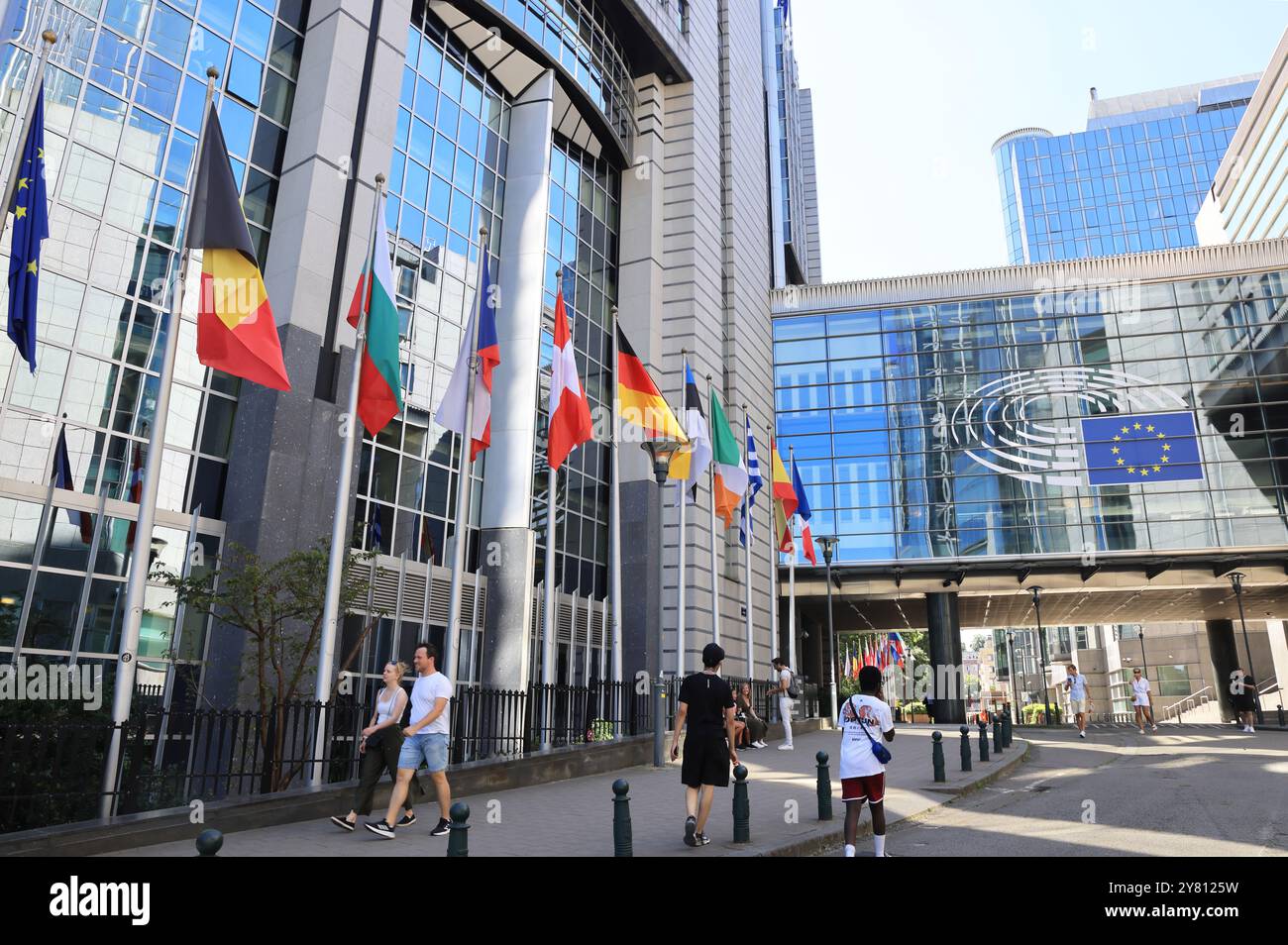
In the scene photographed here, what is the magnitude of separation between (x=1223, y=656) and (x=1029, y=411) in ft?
64.5

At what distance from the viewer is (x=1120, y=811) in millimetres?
11344

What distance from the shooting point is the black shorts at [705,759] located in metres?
8.18

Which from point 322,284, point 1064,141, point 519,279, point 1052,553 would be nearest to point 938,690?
point 1052,553

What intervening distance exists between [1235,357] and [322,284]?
41144mm

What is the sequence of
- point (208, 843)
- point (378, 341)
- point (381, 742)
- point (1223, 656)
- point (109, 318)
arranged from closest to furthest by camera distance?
point (208, 843)
point (381, 742)
point (378, 341)
point (109, 318)
point (1223, 656)

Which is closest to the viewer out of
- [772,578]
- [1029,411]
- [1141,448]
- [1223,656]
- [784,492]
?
[784,492]

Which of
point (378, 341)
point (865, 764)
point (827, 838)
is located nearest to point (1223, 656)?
point (827, 838)

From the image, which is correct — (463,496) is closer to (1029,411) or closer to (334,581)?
(334,581)

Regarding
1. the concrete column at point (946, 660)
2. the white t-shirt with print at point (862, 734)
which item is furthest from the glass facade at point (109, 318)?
the concrete column at point (946, 660)

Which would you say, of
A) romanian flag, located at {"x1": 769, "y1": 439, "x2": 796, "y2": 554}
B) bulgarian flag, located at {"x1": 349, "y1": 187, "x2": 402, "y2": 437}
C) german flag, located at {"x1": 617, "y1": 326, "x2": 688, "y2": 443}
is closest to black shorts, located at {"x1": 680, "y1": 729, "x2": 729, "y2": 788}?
bulgarian flag, located at {"x1": 349, "y1": 187, "x2": 402, "y2": 437}

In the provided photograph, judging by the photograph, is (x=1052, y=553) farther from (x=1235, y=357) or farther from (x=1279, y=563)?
(x=1235, y=357)

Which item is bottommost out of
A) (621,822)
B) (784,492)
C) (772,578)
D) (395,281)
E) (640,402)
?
(621,822)

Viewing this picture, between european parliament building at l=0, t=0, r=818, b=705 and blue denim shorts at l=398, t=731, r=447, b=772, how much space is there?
4423mm

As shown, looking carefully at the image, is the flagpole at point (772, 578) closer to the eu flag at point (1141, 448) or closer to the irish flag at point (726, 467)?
the irish flag at point (726, 467)
